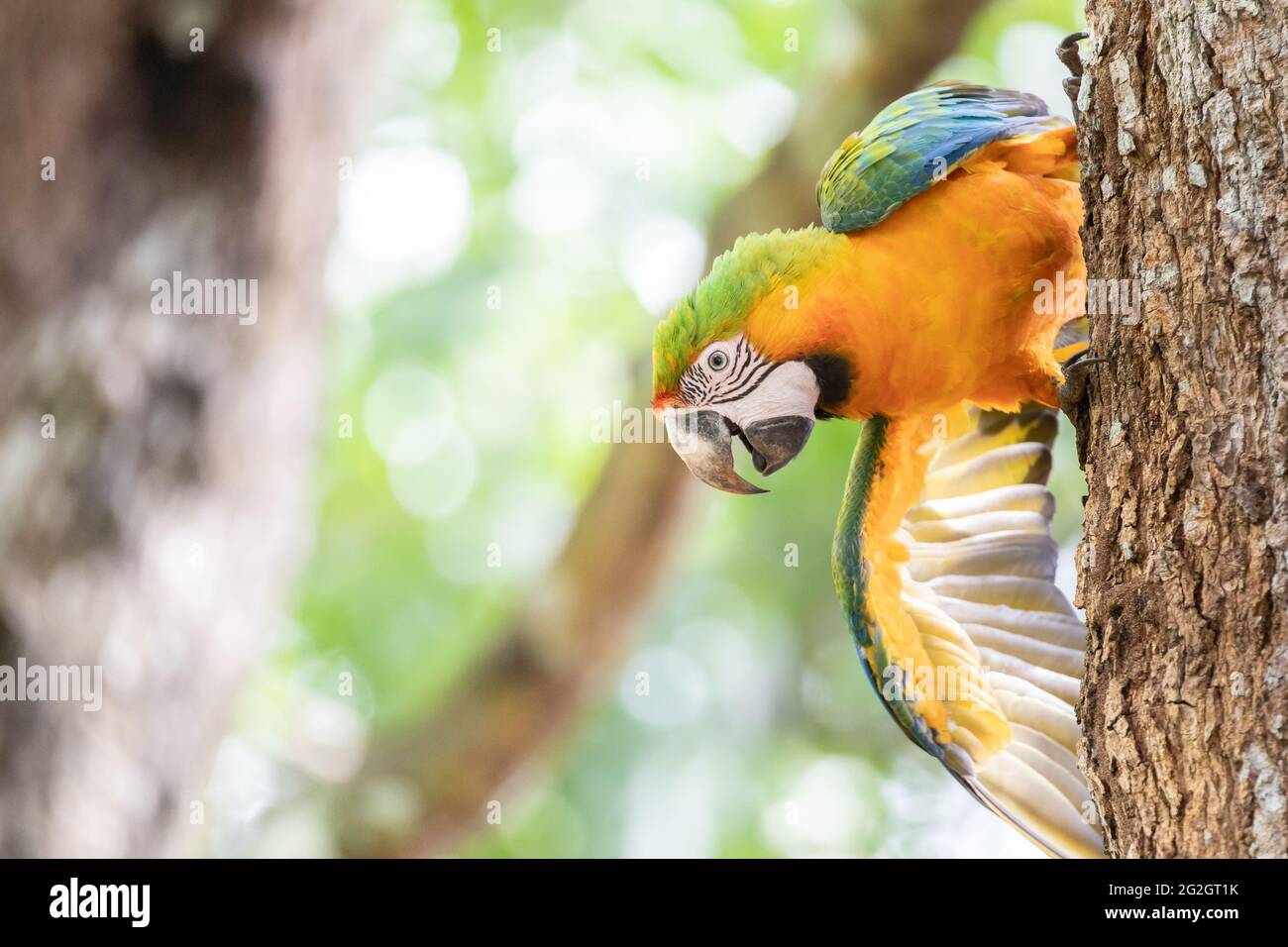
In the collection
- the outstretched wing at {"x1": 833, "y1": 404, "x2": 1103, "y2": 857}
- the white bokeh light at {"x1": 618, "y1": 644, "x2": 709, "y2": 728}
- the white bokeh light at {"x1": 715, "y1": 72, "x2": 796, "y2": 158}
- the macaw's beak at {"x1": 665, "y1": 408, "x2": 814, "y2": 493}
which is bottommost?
the white bokeh light at {"x1": 618, "y1": 644, "x2": 709, "y2": 728}

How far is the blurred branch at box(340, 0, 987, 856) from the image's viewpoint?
14.2 feet

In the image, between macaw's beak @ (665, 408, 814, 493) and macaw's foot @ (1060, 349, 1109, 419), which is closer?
macaw's foot @ (1060, 349, 1109, 419)

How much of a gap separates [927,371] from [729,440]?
0.51 m

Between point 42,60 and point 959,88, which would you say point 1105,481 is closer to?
point 959,88

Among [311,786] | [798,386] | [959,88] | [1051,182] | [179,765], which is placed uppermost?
[959,88]

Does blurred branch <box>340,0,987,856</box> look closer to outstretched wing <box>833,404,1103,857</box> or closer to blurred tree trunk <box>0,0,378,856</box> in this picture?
blurred tree trunk <box>0,0,378,856</box>

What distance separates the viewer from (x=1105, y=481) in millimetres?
1845

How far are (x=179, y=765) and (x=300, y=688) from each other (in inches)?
118

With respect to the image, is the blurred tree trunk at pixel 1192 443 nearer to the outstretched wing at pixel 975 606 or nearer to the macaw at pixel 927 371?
the macaw at pixel 927 371

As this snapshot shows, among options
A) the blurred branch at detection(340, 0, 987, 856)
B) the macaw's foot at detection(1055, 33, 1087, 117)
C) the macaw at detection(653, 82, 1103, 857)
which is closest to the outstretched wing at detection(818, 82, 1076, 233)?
the macaw at detection(653, 82, 1103, 857)

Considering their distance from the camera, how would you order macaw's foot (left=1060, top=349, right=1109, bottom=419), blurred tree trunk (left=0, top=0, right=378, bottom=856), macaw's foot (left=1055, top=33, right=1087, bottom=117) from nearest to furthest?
macaw's foot (left=1060, top=349, right=1109, bottom=419) < macaw's foot (left=1055, top=33, right=1087, bottom=117) < blurred tree trunk (left=0, top=0, right=378, bottom=856)

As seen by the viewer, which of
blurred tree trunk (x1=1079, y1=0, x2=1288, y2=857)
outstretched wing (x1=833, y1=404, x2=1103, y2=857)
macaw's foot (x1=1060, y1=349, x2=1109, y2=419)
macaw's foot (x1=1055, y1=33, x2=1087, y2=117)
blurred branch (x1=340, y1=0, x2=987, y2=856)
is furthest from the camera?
blurred branch (x1=340, y1=0, x2=987, y2=856)

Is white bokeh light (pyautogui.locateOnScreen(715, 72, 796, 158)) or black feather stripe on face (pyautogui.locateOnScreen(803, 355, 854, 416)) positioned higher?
white bokeh light (pyautogui.locateOnScreen(715, 72, 796, 158))

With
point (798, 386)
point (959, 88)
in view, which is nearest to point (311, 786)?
point (798, 386)
